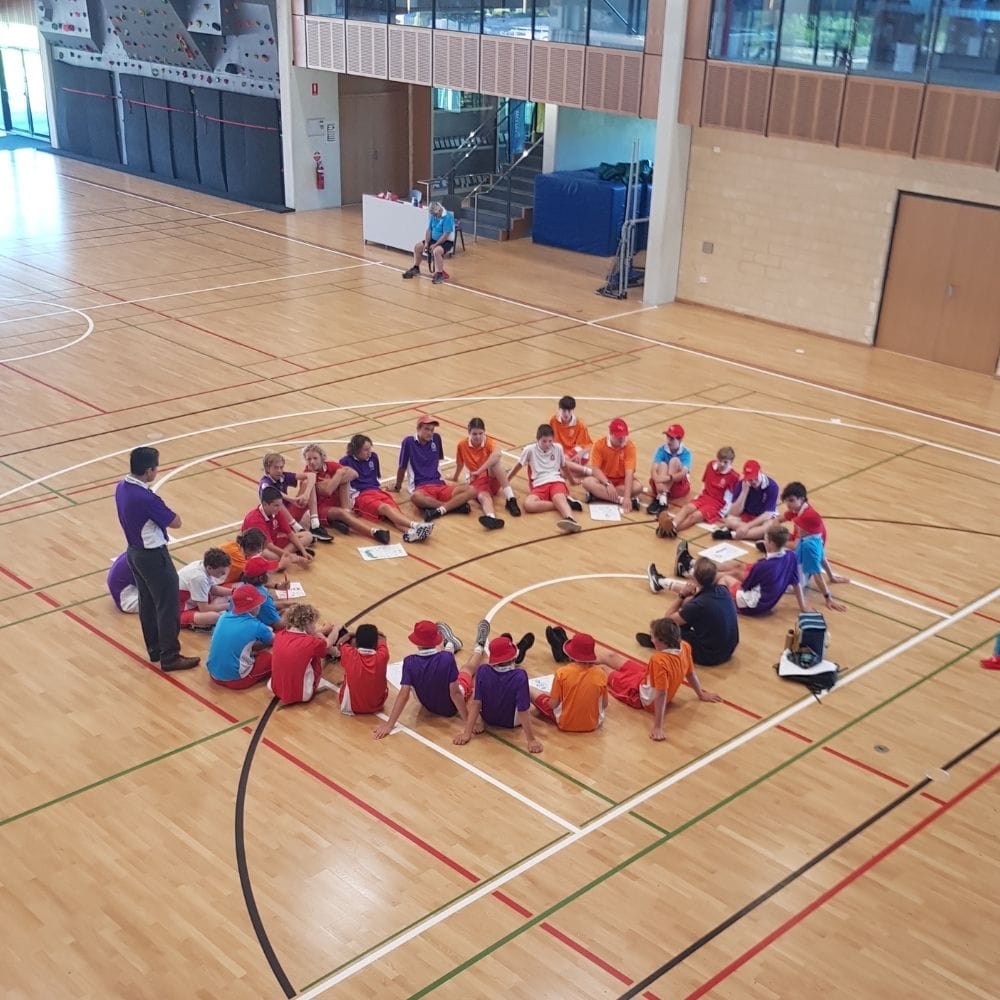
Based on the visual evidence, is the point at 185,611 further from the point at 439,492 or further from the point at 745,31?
the point at 745,31

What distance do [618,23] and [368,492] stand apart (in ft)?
40.3

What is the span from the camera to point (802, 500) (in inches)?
450

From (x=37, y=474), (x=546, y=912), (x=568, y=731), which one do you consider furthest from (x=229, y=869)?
(x=37, y=474)

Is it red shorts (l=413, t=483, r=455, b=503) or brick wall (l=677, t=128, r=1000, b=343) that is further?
brick wall (l=677, t=128, r=1000, b=343)

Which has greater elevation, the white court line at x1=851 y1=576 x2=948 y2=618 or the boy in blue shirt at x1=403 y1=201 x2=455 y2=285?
the boy in blue shirt at x1=403 y1=201 x2=455 y2=285

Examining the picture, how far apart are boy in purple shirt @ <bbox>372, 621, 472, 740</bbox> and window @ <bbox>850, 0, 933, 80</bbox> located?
12.7 meters

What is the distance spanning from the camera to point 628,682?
32.4 ft

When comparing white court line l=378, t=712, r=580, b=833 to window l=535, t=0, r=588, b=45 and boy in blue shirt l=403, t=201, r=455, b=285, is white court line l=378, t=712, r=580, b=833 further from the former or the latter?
window l=535, t=0, r=588, b=45

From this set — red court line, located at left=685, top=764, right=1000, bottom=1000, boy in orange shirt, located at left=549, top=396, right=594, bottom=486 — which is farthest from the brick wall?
red court line, located at left=685, top=764, right=1000, bottom=1000

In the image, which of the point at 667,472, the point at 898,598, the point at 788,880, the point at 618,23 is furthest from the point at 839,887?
the point at 618,23

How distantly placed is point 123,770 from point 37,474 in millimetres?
6162

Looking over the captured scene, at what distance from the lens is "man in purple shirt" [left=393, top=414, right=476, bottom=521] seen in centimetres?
1304

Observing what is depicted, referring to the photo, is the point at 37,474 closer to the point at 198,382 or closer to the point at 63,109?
the point at 198,382

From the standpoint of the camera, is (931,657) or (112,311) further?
(112,311)
